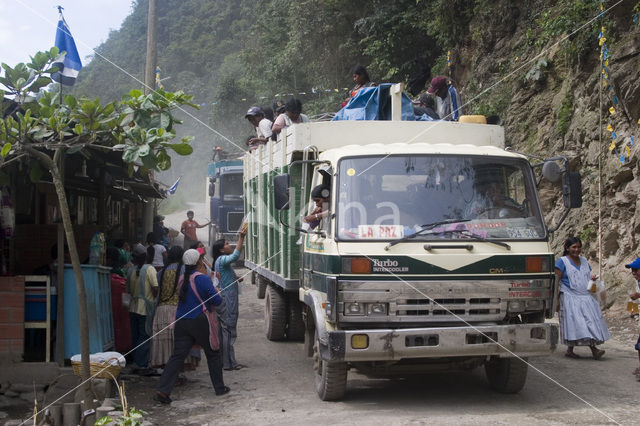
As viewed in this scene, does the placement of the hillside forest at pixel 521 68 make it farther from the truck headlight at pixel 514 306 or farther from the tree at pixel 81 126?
the truck headlight at pixel 514 306

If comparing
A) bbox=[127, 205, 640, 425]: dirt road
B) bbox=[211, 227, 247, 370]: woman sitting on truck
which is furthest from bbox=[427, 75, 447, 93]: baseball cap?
bbox=[127, 205, 640, 425]: dirt road

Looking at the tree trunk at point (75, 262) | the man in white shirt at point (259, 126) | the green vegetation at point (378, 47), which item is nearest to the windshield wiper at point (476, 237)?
the green vegetation at point (378, 47)

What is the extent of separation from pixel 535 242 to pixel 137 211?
646 inches

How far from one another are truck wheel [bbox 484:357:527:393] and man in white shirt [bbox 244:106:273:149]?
188 inches

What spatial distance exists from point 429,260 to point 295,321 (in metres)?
4.64

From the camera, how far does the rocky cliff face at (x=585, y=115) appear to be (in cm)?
1216

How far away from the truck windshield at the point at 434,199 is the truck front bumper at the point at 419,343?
2.68ft

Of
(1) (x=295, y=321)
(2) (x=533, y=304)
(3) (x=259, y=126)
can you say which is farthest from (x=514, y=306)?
(3) (x=259, y=126)

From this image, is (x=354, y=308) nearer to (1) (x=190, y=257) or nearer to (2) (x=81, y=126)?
(1) (x=190, y=257)

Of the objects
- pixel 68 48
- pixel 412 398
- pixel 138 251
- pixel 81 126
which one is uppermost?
pixel 68 48

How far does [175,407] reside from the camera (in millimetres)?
7281

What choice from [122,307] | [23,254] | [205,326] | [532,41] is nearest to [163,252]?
[23,254]

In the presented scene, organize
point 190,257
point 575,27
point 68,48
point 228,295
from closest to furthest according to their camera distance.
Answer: point 190,257 → point 228,295 → point 68,48 → point 575,27

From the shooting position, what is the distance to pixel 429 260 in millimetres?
6344
